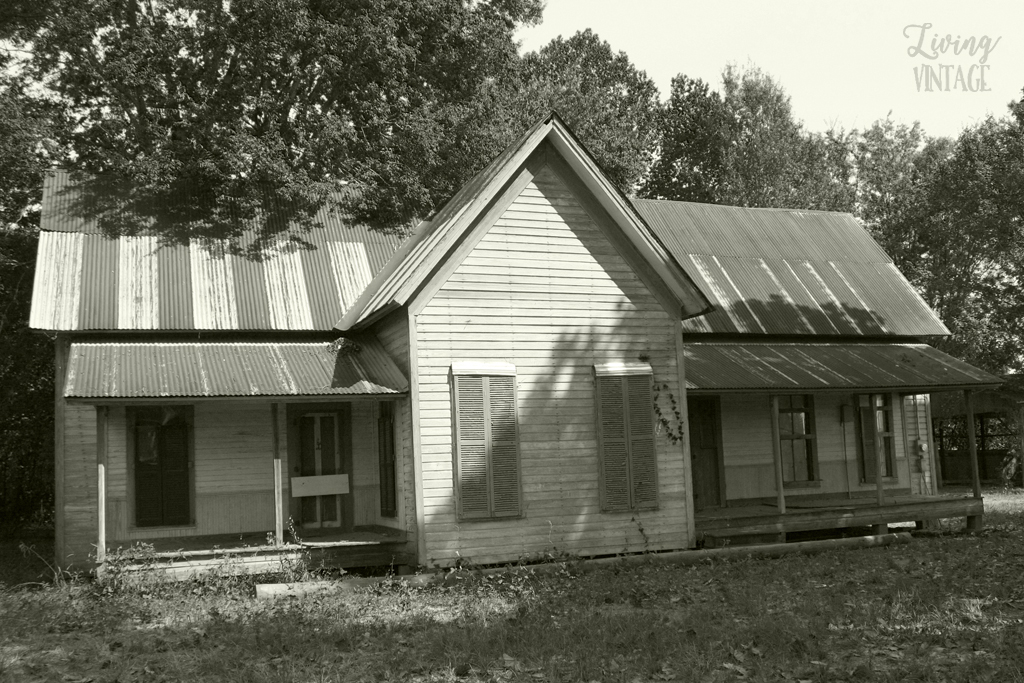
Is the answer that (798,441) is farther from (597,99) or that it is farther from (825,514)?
(597,99)

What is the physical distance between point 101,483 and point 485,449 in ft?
17.7

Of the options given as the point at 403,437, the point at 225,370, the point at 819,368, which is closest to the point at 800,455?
the point at 819,368

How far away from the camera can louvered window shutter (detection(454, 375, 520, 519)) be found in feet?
48.9

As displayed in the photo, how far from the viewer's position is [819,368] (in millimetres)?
18812

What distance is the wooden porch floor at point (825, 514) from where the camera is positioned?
16.9 metres

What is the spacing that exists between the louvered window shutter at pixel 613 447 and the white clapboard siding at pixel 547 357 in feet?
0.46

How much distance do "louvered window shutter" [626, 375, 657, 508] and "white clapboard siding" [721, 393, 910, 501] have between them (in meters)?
4.07

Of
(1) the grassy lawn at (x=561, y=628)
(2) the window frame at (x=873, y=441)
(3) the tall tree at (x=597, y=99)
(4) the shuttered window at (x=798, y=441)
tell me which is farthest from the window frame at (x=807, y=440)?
(3) the tall tree at (x=597, y=99)

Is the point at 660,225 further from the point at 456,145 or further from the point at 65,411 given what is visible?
the point at 65,411

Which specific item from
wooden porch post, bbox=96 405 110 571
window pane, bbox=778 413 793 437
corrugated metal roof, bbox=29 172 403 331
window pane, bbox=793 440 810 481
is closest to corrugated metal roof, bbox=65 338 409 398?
corrugated metal roof, bbox=29 172 403 331

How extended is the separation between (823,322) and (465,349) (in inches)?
357

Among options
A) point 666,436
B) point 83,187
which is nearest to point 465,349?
point 666,436

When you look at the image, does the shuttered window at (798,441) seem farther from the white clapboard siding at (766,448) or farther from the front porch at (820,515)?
the front porch at (820,515)

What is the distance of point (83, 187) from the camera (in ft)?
60.1
